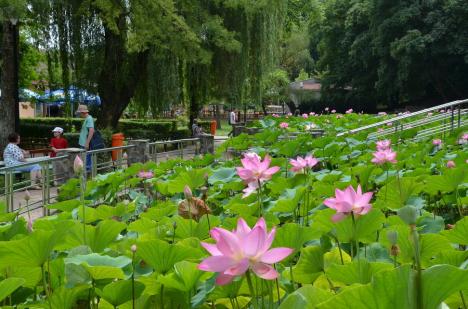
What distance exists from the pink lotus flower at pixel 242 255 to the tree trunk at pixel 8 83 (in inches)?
465

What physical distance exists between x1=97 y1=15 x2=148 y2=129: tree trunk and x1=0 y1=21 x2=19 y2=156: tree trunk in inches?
77.2

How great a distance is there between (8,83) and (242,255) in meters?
12.1

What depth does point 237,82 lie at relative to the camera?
45.7ft

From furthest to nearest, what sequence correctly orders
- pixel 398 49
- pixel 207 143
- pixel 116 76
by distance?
pixel 398 49 < pixel 116 76 < pixel 207 143

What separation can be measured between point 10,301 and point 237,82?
42.1ft

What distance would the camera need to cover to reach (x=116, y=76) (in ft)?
43.0

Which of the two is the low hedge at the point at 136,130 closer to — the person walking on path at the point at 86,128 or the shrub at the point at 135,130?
the shrub at the point at 135,130

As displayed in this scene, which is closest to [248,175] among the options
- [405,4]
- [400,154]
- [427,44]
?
[400,154]

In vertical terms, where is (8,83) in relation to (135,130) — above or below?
above

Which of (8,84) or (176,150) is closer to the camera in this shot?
(176,150)

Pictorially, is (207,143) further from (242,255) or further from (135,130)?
(135,130)

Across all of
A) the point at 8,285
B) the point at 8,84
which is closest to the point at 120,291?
the point at 8,285

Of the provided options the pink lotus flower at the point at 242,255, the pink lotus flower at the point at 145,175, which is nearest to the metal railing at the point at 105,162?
the pink lotus flower at the point at 145,175

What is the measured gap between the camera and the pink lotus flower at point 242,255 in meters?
0.77
